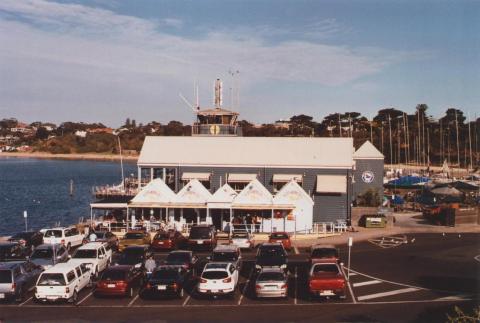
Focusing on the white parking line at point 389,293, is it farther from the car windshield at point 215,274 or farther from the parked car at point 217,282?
the car windshield at point 215,274

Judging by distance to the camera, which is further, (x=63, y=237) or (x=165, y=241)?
(x=165, y=241)

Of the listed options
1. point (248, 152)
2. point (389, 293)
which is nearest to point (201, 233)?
point (389, 293)

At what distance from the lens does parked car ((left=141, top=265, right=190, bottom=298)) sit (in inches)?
1033

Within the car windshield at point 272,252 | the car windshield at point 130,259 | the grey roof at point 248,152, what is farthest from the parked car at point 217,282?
the grey roof at point 248,152

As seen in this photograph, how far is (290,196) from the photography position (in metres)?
47.5

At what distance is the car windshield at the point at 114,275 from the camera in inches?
1051

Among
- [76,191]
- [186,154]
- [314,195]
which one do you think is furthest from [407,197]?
[76,191]

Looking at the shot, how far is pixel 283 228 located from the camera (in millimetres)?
47312

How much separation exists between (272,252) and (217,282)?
19.8ft

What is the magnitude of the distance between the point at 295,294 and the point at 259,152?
29.0 meters

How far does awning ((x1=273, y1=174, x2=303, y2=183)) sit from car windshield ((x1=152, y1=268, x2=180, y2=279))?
86.6 ft

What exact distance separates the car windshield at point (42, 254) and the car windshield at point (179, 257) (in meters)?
6.50

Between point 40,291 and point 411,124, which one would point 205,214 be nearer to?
point 40,291

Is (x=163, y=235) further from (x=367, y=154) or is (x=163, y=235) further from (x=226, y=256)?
(x=367, y=154)
